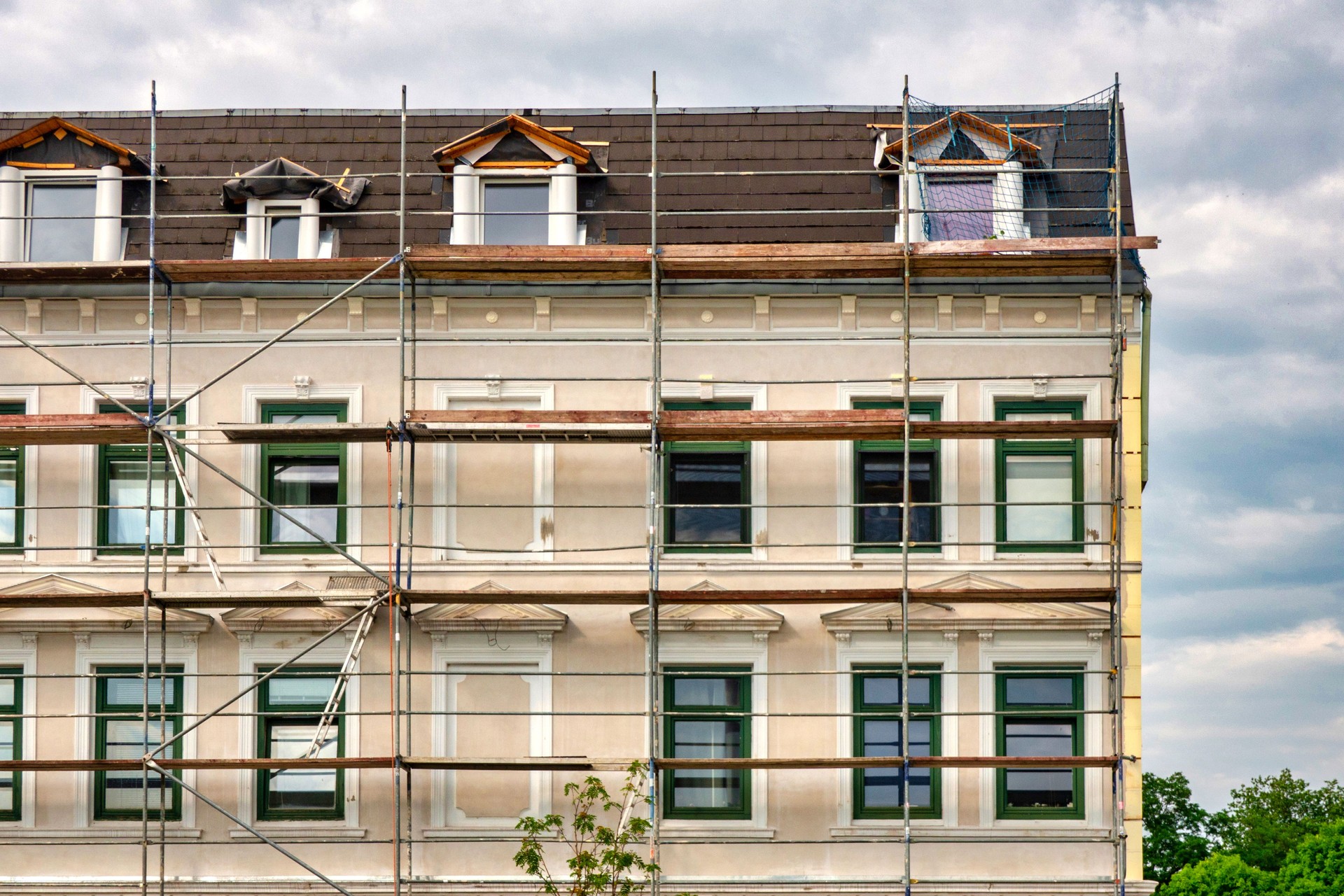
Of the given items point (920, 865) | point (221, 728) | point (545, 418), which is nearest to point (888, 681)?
point (920, 865)

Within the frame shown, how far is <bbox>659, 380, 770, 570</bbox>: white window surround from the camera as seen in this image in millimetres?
19641

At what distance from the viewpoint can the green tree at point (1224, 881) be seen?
32188 mm

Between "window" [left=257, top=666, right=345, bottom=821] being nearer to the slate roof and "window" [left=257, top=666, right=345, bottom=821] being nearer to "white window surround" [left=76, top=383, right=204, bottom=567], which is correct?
"white window surround" [left=76, top=383, right=204, bottom=567]

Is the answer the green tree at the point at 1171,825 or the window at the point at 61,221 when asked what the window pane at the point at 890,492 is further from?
the green tree at the point at 1171,825

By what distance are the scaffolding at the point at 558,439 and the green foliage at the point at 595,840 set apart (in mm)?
294

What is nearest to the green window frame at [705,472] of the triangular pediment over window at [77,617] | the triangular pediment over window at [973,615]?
the triangular pediment over window at [973,615]

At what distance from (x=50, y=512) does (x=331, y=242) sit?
466cm

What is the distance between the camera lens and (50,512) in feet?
65.9

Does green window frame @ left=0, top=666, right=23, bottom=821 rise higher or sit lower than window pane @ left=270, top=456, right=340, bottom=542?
lower

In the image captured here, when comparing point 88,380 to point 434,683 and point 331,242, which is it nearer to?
point 331,242

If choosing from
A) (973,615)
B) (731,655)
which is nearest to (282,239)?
(731,655)

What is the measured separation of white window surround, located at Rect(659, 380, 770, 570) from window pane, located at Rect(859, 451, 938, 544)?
1.19 metres

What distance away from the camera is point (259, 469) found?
65.9 ft

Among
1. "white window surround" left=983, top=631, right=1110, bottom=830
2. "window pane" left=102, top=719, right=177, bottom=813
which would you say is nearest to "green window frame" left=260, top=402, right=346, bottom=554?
"window pane" left=102, top=719, right=177, bottom=813
